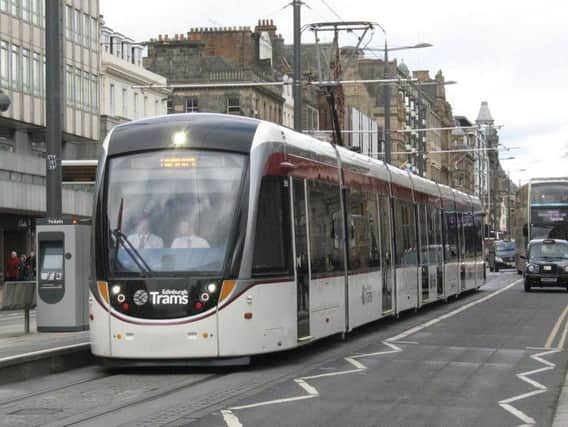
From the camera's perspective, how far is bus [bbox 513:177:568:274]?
2141 inches

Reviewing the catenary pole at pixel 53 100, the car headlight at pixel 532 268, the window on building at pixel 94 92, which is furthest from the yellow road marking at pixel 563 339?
the window on building at pixel 94 92

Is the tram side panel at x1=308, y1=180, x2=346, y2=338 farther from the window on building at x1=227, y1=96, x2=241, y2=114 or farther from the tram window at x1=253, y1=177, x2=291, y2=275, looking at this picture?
the window on building at x1=227, y1=96, x2=241, y2=114

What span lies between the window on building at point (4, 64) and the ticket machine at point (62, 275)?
31322 mm

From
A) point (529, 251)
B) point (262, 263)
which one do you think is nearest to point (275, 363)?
point (262, 263)

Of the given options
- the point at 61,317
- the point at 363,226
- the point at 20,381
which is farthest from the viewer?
the point at 363,226

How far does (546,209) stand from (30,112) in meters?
21.4

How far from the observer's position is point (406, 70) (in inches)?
5084

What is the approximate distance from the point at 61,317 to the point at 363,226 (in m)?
5.15

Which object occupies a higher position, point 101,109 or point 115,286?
point 101,109

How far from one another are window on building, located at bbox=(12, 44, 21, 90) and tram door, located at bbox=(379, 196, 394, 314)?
30.4 metres

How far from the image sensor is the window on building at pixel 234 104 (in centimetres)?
7869

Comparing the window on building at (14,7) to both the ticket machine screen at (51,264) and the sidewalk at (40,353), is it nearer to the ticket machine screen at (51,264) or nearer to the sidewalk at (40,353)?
the ticket machine screen at (51,264)

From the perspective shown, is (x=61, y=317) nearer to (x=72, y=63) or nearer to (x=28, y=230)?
(x=28, y=230)

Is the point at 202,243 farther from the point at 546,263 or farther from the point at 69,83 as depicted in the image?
the point at 69,83
